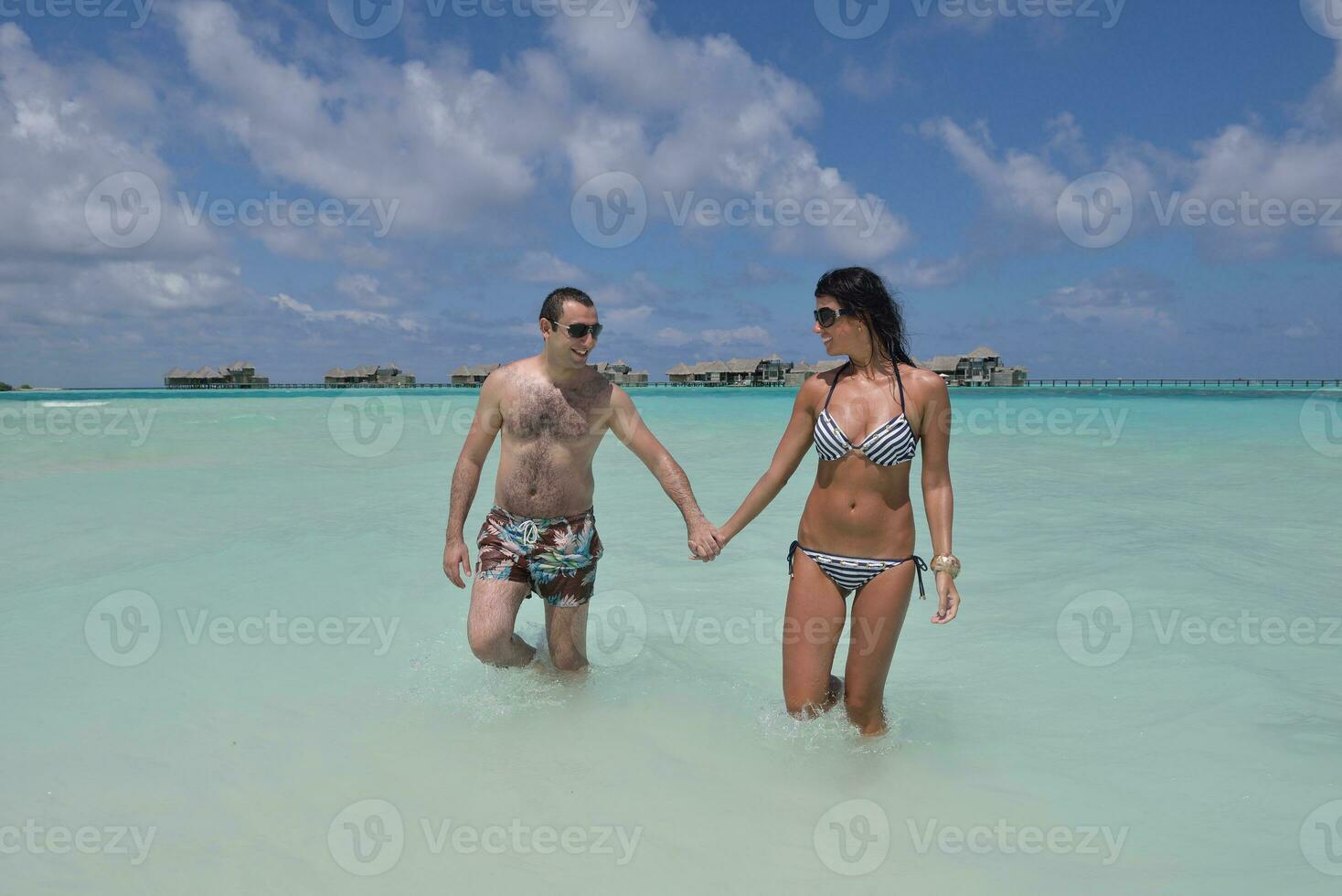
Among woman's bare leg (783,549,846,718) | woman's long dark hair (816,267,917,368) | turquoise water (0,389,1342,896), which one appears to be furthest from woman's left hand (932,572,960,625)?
woman's long dark hair (816,267,917,368)

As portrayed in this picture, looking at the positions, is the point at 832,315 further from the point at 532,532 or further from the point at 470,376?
the point at 470,376

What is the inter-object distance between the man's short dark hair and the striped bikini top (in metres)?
1.42

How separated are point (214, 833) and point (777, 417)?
102ft

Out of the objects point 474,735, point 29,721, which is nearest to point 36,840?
point 29,721

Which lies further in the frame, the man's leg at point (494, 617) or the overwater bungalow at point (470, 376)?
the overwater bungalow at point (470, 376)

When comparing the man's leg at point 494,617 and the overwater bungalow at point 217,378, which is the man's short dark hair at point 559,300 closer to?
the man's leg at point 494,617

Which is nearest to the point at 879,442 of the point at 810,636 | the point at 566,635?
the point at 810,636

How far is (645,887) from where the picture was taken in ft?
9.14

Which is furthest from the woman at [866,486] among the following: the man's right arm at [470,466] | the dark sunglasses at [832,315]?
the man's right arm at [470,466]

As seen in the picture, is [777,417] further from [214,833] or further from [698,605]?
[214,833]

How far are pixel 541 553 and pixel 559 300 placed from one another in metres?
1.39

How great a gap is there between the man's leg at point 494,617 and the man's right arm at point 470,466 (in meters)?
0.16

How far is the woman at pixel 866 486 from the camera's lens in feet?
11.2

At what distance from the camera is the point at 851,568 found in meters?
3.49
